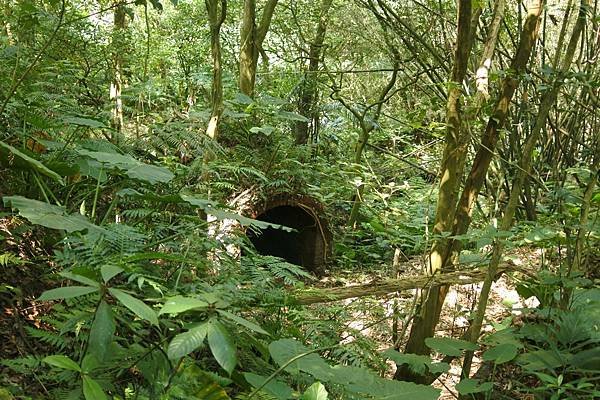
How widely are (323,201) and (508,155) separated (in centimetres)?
202

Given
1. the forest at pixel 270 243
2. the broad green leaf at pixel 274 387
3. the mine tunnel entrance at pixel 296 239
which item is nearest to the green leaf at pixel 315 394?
the forest at pixel 270 243

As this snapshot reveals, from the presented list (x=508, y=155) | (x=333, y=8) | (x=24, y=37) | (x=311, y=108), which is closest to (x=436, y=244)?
(x=508, y=155)

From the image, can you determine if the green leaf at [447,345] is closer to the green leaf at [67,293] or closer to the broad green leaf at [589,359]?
the broad green leaf at [589,359]

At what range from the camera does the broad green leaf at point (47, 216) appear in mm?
1660

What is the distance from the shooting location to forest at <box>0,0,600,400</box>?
5.74 ft

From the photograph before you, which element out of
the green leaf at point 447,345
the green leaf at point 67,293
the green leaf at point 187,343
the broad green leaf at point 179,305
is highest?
the green leaf at point 67,293

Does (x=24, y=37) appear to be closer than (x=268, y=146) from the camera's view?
Yes

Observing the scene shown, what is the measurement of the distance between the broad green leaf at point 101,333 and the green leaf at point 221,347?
0.77 ft

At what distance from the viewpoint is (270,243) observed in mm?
7242

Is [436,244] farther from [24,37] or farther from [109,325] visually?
[24,37]

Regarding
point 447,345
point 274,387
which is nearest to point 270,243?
point 447,345

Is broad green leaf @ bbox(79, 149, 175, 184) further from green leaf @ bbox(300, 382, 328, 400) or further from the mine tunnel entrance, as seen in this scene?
the mine tunnel entrance

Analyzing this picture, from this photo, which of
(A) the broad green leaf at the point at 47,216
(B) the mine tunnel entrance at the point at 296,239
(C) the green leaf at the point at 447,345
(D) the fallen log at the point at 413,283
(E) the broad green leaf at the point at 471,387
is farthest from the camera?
(B) the mine tunnel entrance at the point at 296,239

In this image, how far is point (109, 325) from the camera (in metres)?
1.40
